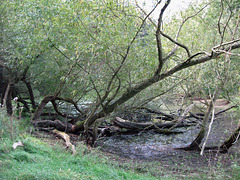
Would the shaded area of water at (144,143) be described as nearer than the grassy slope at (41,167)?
No

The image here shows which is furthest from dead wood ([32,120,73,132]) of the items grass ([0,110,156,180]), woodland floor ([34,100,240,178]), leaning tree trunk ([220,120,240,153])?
leaning tree trunk ([220,120,240,153])

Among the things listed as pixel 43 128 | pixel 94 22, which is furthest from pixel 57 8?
pixel 43 128

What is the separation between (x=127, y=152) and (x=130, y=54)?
388 cm

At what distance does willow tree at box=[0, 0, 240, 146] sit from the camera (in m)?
6.10

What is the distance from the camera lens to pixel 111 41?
6.33 meters

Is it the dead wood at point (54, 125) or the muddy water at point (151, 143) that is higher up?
the dead wood at point (54, 125)

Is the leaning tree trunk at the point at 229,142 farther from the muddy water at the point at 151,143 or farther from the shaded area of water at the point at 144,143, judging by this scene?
the shaded area of water at the point at 144,143

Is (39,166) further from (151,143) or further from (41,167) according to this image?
(151,143)

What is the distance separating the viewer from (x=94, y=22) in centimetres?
589

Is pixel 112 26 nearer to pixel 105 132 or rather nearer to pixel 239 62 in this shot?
pixel 239 62

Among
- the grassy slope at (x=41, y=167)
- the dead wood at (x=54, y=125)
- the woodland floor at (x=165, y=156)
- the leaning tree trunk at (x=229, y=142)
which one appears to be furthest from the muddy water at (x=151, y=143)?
the grassy slope at (x=41, y=167)

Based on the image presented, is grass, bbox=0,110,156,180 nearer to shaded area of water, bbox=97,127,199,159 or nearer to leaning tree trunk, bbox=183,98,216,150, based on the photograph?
shaded area of water, bbox=97,127,199,159

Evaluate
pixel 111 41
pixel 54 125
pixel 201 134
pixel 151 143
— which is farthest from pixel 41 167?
pixel 151 143

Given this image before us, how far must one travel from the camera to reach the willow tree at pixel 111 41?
20.0ft
